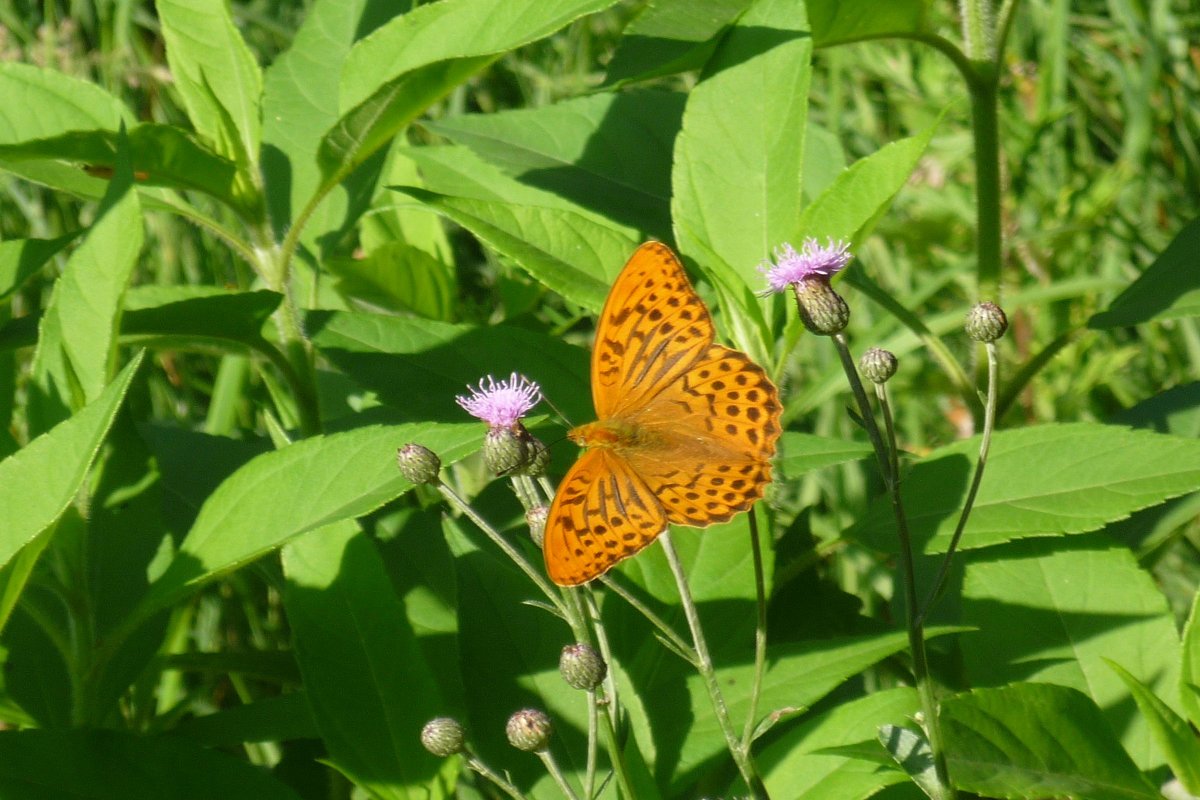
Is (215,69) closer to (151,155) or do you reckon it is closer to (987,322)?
(151,155)

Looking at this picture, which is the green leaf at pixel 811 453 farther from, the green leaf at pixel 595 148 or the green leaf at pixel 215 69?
the green leaf at pixel 215 69

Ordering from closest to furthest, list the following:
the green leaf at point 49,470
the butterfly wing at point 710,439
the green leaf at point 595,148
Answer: the green leaf at point 49,470
the butterfly wing at point 710,439
the green leaf at point 595,148

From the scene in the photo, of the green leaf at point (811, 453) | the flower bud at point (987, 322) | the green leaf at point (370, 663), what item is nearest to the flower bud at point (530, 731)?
the green leaf at point (370, 663)

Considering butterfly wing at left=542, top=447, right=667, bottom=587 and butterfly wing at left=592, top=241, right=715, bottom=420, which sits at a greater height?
butterfly wing at left=592, top=241, right=715, bottom=420

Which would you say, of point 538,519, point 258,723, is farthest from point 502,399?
point 258,723

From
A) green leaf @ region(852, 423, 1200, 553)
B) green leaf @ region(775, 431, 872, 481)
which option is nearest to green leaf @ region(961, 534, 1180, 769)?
green leaf @ region(852, 423, 1200, 553)

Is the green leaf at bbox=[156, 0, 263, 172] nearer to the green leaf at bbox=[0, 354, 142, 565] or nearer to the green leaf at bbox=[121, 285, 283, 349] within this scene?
the green leaf at bbox=[121, 285, 283, 349]
